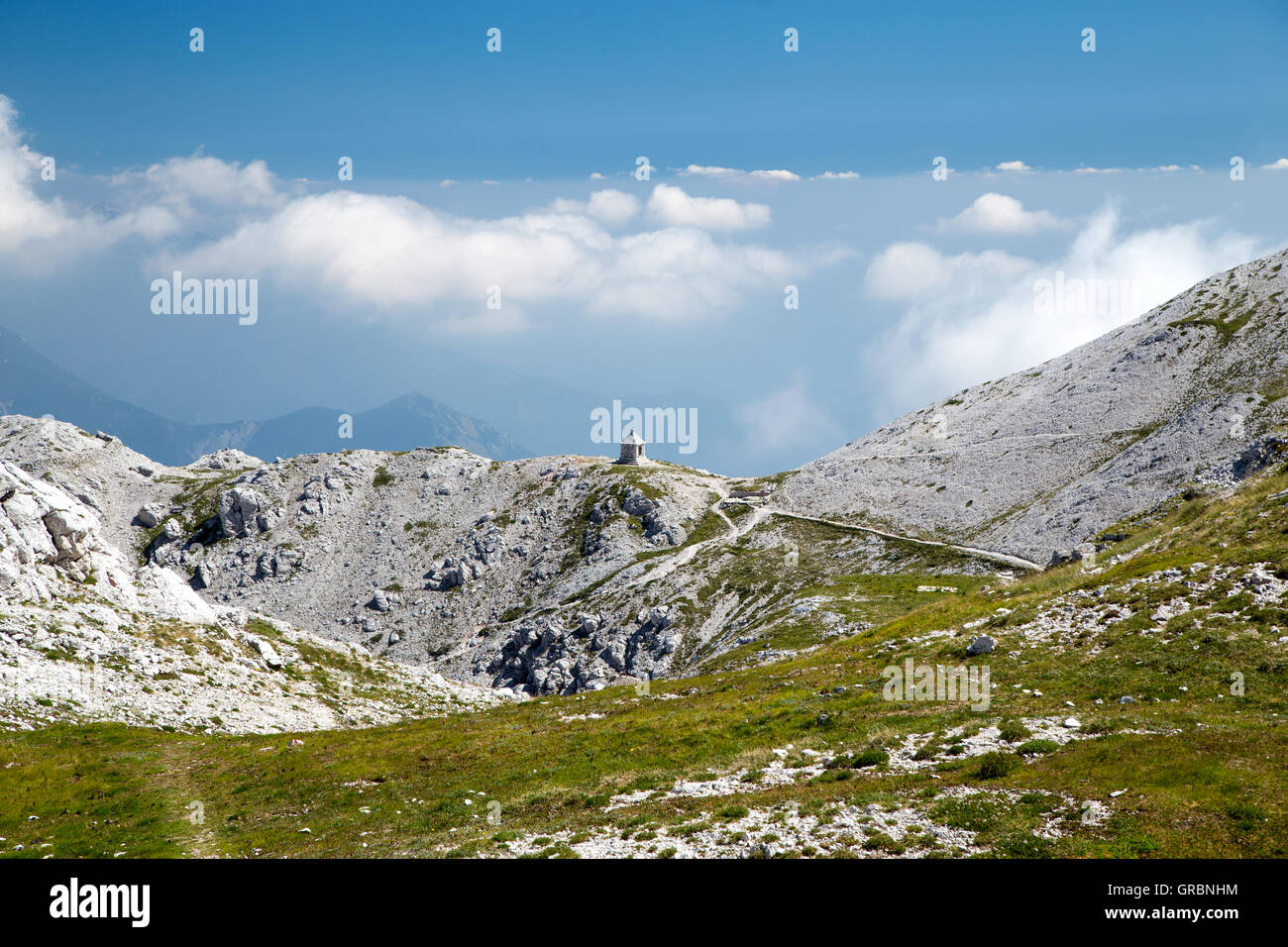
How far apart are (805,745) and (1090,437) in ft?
445

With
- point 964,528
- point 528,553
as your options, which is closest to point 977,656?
point 964,528

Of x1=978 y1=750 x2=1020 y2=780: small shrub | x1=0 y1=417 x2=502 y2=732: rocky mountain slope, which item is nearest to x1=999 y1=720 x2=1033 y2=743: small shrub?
x1=978 y1=750 x2=1020 y2=780: small shrub

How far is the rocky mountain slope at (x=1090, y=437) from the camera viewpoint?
362 feet

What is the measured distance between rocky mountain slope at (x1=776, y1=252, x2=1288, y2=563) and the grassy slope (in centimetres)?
6406

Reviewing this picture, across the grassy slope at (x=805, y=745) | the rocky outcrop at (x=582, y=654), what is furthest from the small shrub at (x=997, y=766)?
the rocky outcrop at (x=582, y=654)

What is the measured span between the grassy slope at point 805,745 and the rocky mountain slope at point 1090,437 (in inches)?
2522

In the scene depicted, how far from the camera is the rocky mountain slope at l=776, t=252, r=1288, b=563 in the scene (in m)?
110

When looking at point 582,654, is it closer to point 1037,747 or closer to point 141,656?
point 141,656

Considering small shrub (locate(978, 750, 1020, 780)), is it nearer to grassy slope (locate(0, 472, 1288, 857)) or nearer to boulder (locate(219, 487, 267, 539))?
grassy slope (locate(0, 472, 1288, 857))

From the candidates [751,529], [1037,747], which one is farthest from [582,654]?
[1037,747]

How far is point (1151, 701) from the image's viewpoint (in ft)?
90.8

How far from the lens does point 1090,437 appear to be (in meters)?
139
